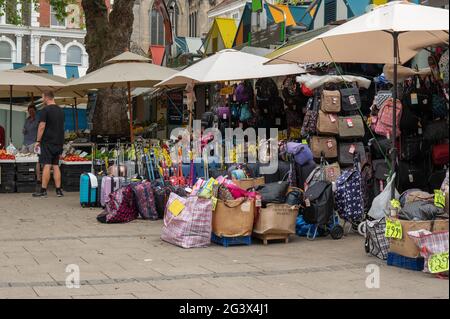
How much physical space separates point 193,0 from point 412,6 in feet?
155

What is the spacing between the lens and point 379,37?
8188 millimetres

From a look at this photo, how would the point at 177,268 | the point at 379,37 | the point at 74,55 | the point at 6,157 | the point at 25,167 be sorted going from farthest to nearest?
the point at 74,55 < the point at 25,167 < the point at 6,157 < the point at 379,37 < the point at 177,268

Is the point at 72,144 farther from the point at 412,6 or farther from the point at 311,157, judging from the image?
the point at 412,6

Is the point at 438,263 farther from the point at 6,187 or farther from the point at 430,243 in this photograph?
the point at 6,187

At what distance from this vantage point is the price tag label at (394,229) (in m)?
6.86

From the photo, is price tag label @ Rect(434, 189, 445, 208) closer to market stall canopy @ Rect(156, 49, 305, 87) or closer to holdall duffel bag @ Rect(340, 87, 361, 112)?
holdall duffel bag @ Rect(340, 87, 361, 112)

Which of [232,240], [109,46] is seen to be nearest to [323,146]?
[232,240]

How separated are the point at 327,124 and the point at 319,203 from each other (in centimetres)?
197

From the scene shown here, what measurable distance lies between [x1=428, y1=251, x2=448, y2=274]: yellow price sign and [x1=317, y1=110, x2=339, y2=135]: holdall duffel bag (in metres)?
4.08

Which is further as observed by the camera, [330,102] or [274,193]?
[330,102]

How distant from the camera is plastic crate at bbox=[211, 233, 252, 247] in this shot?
838cm

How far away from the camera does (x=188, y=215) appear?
829cm

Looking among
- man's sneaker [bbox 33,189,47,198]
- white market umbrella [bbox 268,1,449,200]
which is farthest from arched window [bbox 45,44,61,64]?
white market umbrella [bbox 268,1,449,200]

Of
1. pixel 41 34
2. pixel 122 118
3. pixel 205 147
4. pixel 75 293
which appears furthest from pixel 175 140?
pixel 41 34
